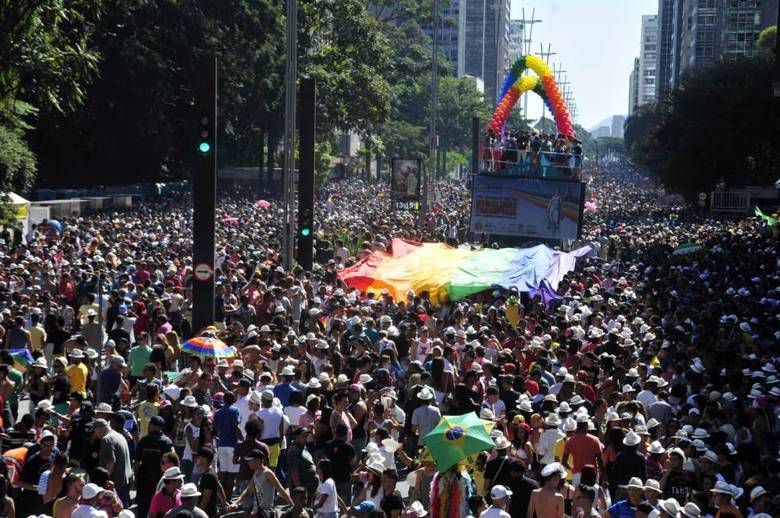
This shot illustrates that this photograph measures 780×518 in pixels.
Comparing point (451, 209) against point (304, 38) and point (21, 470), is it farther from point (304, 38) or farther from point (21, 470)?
point (21, 470)

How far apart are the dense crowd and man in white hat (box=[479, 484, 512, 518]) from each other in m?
0.02

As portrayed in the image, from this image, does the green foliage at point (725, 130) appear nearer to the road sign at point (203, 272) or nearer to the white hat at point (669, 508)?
the road sign at point (203, 272)

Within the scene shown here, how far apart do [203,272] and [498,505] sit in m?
12.0

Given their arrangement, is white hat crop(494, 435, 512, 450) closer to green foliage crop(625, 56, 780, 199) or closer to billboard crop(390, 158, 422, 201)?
billboard crop(390, 158, 422, 201)

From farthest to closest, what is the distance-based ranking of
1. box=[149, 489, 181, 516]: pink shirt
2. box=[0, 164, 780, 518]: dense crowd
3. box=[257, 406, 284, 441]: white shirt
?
box=[257, 406, 284, 441]: white shirt
box=[0, 164, 780, 518]: dense crowd
box=[149, 489, 181, 516]: pink shirt

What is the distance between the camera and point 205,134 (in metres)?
20.1

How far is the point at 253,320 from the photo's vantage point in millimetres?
21531

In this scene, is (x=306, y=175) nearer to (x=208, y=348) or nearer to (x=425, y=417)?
(x=208, y=348)

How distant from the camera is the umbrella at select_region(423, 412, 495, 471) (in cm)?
1075

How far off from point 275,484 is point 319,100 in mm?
50364

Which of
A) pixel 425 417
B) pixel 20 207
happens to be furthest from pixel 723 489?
pixel 20 207

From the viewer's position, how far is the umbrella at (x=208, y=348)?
1575 cm

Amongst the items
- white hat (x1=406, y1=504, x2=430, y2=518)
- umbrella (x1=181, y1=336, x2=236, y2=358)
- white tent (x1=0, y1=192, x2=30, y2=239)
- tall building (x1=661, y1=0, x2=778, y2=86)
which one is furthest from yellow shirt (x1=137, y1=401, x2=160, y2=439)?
tall building (x1=661, y1=0, x2=778, y2=86)

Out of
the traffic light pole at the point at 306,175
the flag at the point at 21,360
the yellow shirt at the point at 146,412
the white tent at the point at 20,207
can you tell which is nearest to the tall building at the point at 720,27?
the white tent at the point at 20,207
